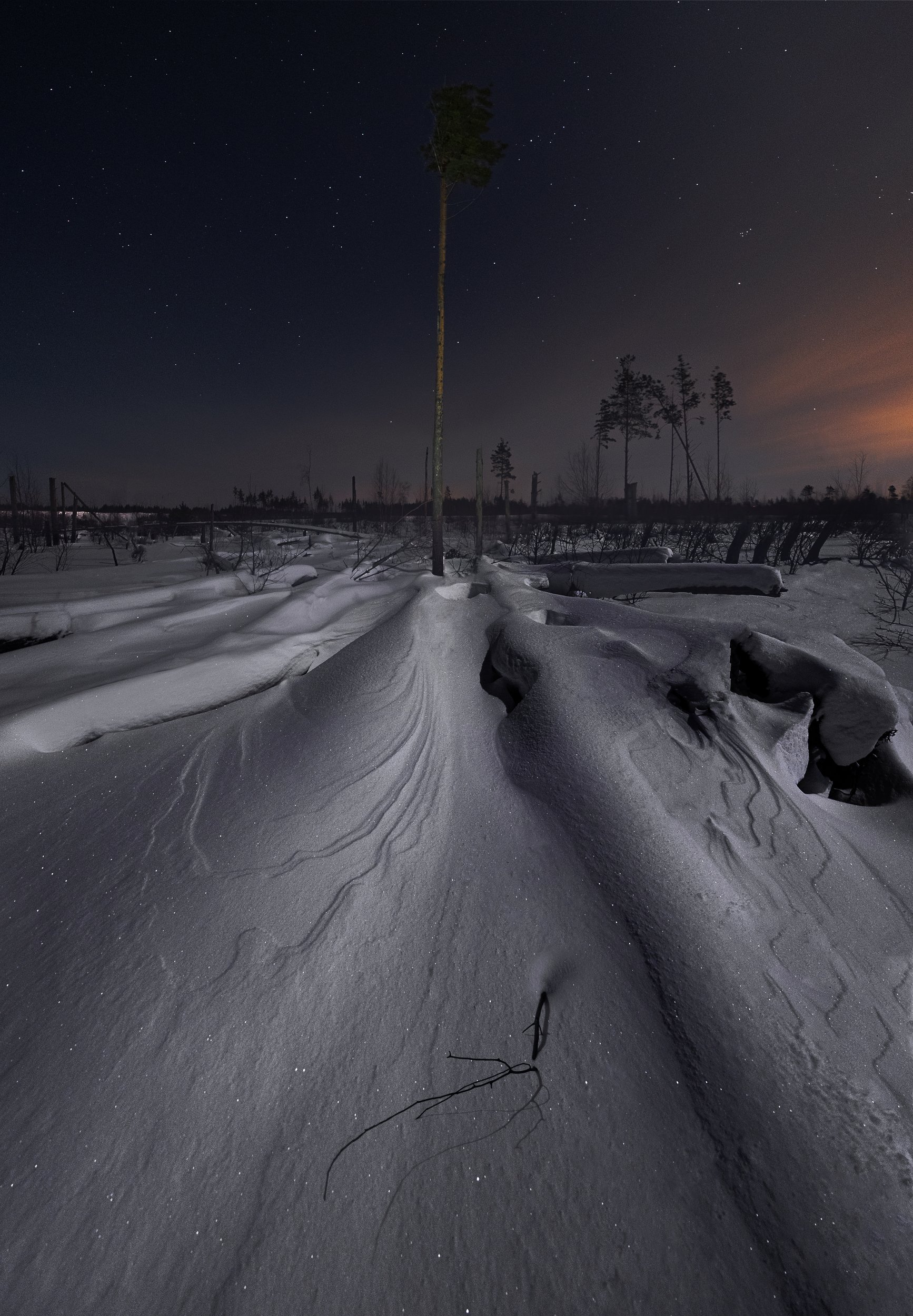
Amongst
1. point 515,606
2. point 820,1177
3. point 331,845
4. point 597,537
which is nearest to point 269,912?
point 331,845

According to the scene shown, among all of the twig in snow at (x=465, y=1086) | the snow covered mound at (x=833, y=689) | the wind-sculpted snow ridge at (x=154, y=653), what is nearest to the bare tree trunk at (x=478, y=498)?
the wind-sculpted snow ridge at (x=154, y=653)

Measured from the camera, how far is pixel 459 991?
1.32 metres

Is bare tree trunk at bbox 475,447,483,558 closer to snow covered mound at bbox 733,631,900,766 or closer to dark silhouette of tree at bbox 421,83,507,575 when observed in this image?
dark silhouette of tree at bbox 421,83,507,575

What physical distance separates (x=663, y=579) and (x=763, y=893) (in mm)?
4928

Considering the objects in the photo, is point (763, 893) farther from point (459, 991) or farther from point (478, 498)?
point (478, 498)

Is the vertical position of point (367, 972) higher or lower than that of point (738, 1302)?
higher

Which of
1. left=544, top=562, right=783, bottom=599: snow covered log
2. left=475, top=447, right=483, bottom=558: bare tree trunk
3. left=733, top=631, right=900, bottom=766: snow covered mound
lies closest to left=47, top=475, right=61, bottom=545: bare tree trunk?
left=475, top=447, right=483, bottom=558: bare tree trunk

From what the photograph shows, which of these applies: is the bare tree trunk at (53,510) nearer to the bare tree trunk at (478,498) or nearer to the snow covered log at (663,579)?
the bare tree trunk at (478,498)

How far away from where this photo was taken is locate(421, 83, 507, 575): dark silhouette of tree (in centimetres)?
743

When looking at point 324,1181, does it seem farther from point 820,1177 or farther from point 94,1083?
point 820,1177

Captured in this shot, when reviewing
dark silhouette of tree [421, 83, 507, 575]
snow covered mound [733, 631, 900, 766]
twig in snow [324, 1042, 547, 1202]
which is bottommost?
twig in snow [324, 1042, 547, 1202]

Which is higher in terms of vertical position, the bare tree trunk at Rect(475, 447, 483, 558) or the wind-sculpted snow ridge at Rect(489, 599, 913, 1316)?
the bare tree trunk at Rect(475, 447, 483, 558)

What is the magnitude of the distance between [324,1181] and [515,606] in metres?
2.86

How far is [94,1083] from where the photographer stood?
1.08 metres
